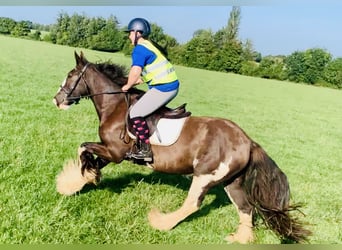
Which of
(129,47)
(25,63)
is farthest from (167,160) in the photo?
(25,63)

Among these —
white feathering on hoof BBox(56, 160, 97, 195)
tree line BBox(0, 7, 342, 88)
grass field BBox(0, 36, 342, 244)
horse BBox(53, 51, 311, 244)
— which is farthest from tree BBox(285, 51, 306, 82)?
white feathering on hoof BBox(56, 160, 97, 195)

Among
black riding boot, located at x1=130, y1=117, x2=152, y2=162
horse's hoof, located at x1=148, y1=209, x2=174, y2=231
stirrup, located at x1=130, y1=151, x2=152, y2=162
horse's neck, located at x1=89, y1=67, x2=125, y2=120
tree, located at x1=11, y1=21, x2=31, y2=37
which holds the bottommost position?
horse's hoof, located at x1=148, y1=209, x2=174, y2=231

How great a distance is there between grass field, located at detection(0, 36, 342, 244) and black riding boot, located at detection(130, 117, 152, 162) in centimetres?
69

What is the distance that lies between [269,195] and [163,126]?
1.49m

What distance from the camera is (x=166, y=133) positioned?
4.70 m

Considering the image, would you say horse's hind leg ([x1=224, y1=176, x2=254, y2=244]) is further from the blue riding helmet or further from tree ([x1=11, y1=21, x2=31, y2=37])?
tree ([x1=11, y1=21, x2=31, y2=37])

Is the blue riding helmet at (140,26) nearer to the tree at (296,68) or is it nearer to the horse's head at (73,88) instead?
the horse's head at (73,88)

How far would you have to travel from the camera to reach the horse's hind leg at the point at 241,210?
4.83 metres

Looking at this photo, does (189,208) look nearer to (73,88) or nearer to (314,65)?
(73,88)

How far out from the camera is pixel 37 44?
81.2 ft

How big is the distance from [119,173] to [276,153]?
16.8 feet

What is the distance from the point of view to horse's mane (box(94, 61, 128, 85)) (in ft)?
17.0

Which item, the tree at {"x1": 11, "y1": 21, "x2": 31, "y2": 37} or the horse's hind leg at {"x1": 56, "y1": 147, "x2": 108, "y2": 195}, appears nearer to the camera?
the horse's hind leg at {"x1": 56, "y1": 147, "x2": 108, "y2": 195}

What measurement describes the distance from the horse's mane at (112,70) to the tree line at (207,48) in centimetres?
1038
